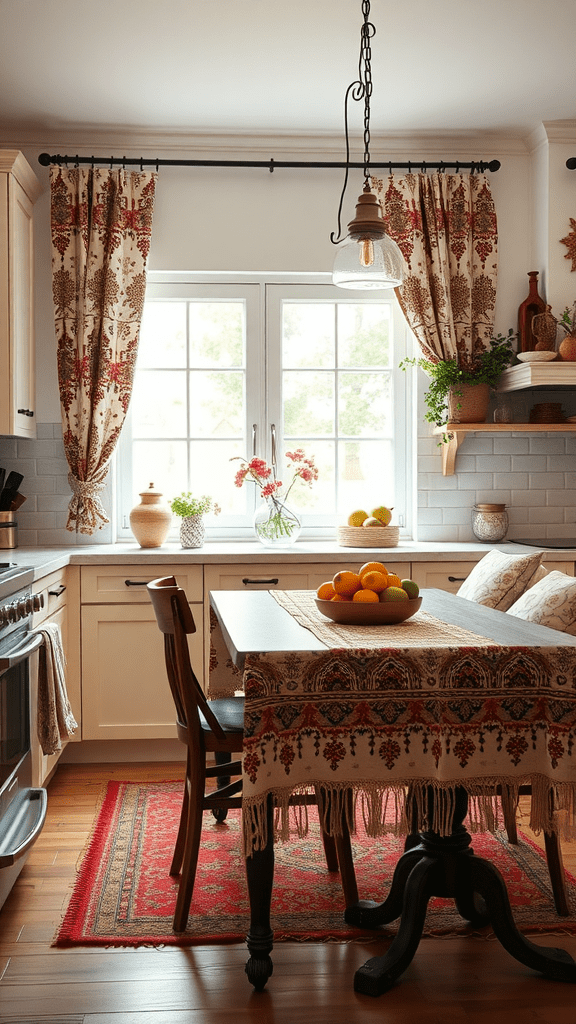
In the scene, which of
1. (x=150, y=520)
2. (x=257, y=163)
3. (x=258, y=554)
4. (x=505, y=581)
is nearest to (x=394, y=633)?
(x=505, y=581)

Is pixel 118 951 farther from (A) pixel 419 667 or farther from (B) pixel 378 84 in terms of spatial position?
(B) pixel 378 84

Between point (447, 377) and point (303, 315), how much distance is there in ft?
2.73

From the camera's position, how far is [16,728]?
2816 millimetres

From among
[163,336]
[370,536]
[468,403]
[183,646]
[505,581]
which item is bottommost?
[183,646]

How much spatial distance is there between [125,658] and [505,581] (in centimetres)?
173

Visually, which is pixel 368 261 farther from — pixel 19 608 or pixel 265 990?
pixel 265 990

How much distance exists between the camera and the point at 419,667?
2.09m

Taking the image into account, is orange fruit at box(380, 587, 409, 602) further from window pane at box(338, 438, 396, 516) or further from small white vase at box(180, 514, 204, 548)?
window pane at box(338, 438, 396, 516)

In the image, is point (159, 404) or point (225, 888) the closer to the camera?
point (225, 888)

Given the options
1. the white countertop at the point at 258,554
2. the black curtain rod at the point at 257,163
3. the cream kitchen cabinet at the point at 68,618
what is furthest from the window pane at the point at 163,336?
the cream kitchen cabinet at the point at 68,618

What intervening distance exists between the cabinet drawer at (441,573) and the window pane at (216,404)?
124 cm

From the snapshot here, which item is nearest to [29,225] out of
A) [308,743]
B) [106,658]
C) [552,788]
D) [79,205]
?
[79,205]

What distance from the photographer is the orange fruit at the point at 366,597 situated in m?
2.54

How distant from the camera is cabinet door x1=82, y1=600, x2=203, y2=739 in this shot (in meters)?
Answer: 4.03
